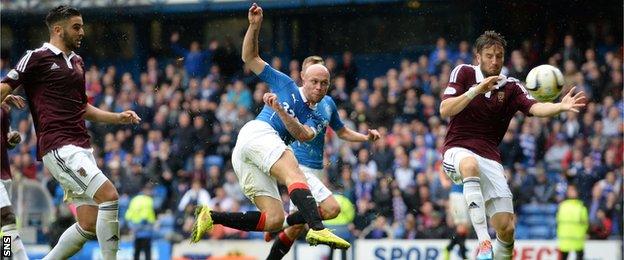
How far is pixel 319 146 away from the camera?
12484 millimetres

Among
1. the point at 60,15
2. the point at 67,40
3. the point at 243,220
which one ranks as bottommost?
the point at 243,220

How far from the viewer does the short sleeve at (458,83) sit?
10.5m

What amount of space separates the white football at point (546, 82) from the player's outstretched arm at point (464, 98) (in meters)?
0.54

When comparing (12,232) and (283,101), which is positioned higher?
(283,101)

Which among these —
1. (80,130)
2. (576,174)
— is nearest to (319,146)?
(80,130)

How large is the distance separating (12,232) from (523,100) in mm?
4723

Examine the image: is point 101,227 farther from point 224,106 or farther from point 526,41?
point 526,41

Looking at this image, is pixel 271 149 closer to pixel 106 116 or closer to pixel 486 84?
pixel 106 116

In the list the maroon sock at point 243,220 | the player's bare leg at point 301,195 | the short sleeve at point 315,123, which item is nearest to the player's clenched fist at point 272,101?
the player's bare leg at point 301,195

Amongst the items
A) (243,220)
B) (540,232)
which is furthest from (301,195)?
(540,232)

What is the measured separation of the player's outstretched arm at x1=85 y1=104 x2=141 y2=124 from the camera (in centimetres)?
1044

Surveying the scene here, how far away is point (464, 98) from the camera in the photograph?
1020 cm

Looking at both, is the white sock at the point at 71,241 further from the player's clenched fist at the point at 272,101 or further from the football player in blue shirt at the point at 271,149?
the player's clenched fist at the point at 272,101

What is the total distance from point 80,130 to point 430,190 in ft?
32.2
